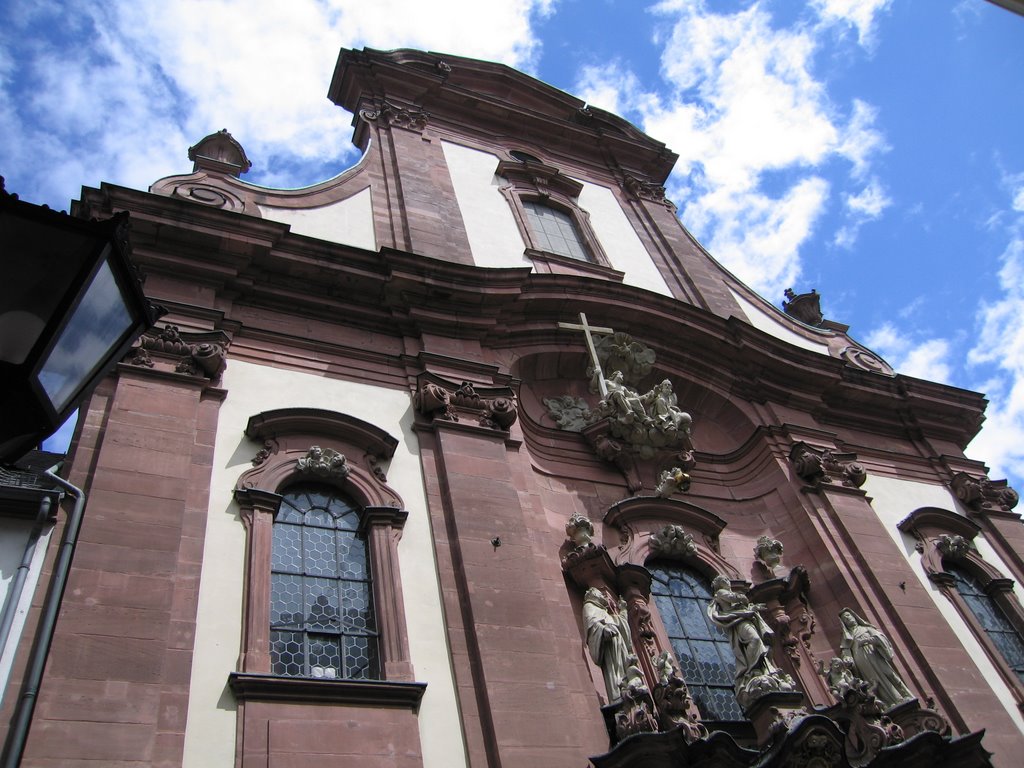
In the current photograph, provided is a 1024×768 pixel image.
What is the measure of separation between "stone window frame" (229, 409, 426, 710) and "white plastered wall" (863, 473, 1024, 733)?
7638 mm

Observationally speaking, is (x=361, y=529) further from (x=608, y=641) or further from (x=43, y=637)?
(x=43, y=637)

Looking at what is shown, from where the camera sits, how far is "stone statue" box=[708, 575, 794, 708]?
9.09 metres

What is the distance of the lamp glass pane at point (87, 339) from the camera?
284cm

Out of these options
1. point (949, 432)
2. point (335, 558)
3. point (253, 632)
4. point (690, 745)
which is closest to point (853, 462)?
point (949, 432)

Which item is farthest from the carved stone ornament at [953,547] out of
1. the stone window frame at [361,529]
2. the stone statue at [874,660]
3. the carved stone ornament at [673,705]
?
the stone window frame at [361,529]

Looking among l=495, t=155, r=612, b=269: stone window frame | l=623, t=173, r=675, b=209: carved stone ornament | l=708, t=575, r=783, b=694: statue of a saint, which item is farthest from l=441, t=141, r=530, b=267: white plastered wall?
l=708, t=575, r=783, b=694: statue of a saint

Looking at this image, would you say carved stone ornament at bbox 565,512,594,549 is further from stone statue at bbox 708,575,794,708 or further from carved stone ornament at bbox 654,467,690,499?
carved stone ornament at bbox 654,467,690,499

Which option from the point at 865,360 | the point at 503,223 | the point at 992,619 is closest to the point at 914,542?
the point at 992,619

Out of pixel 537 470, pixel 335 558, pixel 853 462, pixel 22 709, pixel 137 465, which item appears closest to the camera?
pixel 22 709

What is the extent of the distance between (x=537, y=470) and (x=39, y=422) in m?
9.26

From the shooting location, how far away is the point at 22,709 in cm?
641

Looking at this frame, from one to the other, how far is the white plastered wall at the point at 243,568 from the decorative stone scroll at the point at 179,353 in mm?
336

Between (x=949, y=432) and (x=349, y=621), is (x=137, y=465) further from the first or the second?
(x=949, y=432)

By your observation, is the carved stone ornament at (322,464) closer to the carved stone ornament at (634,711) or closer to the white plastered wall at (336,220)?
the carved stone ornament at (634,711)
